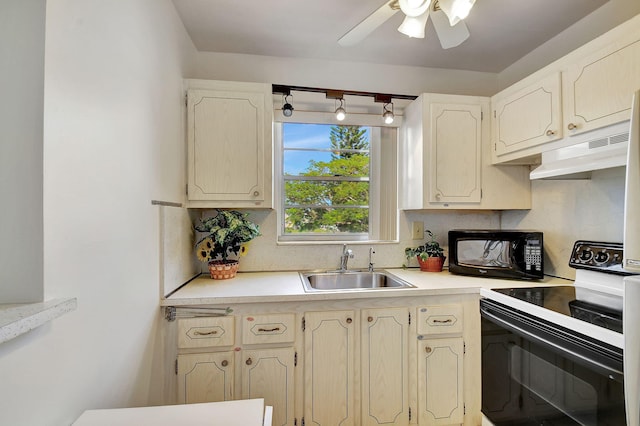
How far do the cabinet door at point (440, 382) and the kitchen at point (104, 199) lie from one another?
0.95 meters

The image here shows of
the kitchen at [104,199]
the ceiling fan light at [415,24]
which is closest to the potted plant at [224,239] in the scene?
the kitchen at [104,199]

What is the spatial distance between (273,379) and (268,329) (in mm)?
257

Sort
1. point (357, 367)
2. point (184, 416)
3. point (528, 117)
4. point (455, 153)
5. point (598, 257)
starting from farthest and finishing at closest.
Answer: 1. point (455, 153)
2. point (528, 117)
3. point (357, 367)
4. point (598, 257)
5. point (184, 416)

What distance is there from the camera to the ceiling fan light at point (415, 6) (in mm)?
1093

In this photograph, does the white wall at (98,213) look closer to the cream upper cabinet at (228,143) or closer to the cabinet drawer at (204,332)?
the cabinet drawer at (204,332)

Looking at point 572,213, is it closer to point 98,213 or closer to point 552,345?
point 552,345

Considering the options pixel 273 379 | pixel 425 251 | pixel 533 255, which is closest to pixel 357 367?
pixel 273 379

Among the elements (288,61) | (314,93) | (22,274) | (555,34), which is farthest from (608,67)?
(22,274)

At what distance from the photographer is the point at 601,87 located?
1.25 metres

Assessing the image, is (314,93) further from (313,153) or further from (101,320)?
(101,320)

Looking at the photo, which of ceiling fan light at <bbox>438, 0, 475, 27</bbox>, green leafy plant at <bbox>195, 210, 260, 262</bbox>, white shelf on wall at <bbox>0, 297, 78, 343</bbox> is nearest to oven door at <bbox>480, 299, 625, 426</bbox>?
ceiling fan light at <bbox>438, 0, 475, 27</bbox>

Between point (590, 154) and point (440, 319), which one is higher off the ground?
point (590, 154)

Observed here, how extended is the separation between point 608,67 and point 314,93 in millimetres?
1553

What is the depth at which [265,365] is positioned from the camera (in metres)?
1.42
